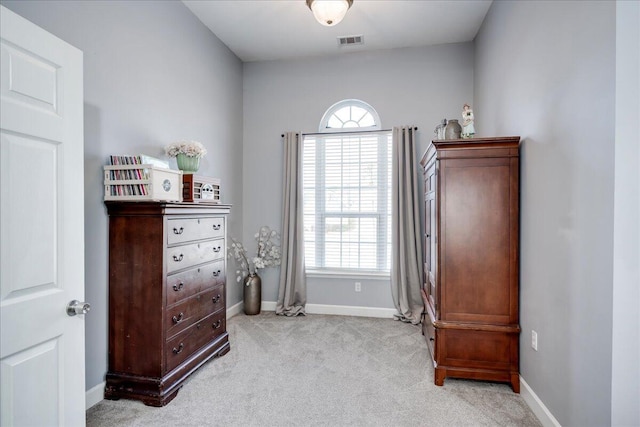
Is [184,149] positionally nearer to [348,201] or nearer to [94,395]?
[94,395]

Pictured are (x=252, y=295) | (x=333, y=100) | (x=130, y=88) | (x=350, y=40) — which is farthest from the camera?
(x=333, y=100)

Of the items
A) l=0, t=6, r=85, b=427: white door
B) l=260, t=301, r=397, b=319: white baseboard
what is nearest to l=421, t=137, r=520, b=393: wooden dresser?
l=260, t=301, r=397, b=319: white baseboard

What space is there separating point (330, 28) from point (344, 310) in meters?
3.27

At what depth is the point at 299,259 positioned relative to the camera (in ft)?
13.7

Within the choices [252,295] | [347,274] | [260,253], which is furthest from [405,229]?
[252,295]

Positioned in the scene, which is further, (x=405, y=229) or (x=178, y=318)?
(x=405, y=229)

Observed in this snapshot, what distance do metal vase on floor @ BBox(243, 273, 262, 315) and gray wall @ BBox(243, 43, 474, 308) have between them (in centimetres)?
23

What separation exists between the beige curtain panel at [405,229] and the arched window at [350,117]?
0.41 metres

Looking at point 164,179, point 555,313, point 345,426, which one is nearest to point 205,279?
point 164,179

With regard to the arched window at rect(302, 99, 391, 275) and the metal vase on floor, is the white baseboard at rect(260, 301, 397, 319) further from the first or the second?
the arched window at rect(302, 99, 391, 275)

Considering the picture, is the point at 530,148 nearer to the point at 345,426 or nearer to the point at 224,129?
the point at 345,426

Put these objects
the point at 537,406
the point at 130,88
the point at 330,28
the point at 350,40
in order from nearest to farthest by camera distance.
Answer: the point at 537,406 → the point at 130,88 → the point at 330,28 → the point at 350,40

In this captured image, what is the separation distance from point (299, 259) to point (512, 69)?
2906mm

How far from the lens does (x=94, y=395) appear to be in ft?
7.18
